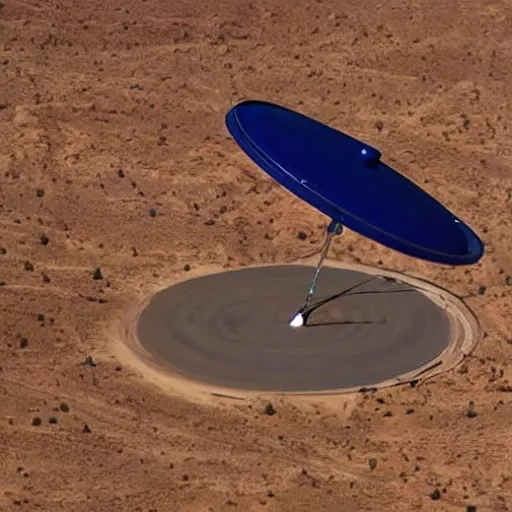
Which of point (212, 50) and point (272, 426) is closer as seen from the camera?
point (272, 426)

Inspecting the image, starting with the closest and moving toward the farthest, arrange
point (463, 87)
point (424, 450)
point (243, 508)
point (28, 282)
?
1. point (243, 508)
2. point (424, 450)
3. point (28, 282)
4. point (463, 87)

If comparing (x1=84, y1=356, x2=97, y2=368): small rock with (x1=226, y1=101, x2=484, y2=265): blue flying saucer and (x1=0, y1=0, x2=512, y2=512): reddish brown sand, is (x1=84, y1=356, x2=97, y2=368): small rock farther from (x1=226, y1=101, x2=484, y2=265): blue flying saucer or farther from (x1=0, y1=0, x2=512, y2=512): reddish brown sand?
(x1=226, y1=101, x2=484, y2=265): blue flying saucer

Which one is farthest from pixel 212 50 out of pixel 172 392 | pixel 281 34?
pixel 172 392

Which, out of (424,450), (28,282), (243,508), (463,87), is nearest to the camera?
(243,508)

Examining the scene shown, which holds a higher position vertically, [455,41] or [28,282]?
[455,41]

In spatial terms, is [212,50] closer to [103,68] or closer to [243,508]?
[103,68]

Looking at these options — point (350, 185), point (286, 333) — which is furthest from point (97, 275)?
point (350, 185)

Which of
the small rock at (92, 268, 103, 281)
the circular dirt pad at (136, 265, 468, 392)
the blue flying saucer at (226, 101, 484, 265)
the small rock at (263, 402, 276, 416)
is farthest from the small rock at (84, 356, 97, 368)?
the blue flying saucer at (226, 101, 484, 265)

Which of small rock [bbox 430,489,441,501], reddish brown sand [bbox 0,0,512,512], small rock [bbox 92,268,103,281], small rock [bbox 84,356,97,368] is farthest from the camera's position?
small rock [bbox 92,268,103,281]
